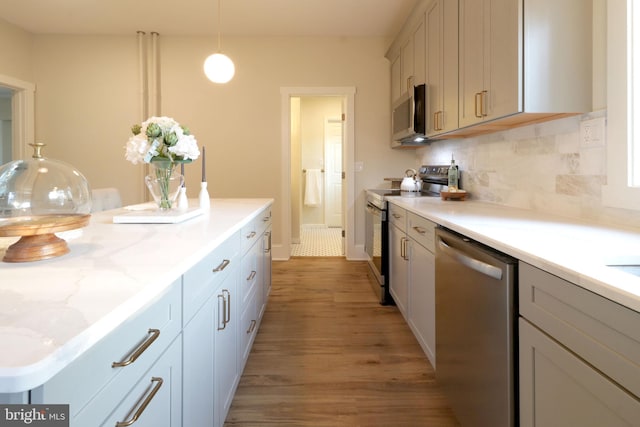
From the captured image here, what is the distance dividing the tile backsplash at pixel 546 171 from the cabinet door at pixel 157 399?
5.44 ft

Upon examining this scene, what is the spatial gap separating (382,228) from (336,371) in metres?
1.34

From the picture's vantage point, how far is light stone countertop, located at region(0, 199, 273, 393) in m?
0.47

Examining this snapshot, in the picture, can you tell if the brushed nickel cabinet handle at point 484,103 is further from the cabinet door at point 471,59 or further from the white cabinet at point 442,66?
the white cabinet at point 442,66

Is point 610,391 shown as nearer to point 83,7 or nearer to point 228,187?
point 228,187

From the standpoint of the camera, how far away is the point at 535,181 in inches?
80.7

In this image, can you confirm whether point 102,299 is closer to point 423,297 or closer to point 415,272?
point 423,297

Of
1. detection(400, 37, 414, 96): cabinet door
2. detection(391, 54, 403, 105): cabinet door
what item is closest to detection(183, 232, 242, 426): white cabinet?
detection(400, 37, 414, 96): cabinet door

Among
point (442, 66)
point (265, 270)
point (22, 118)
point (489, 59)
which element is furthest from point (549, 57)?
point (22, 118)

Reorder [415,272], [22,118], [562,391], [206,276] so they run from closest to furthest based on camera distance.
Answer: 1. [562,391]
2. [206,276]
3. [415,272]
4. [22,118]

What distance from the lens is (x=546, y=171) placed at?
6.40ft

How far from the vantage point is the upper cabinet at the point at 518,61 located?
164cm

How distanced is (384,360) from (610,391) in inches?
58.9

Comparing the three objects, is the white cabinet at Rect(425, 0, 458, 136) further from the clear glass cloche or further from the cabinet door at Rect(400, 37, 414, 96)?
the clear glass cloche

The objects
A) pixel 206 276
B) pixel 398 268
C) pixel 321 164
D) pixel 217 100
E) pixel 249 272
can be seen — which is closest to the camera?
pixel 206 276
